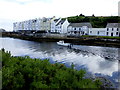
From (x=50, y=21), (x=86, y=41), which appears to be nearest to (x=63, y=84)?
(x=86, y=41)

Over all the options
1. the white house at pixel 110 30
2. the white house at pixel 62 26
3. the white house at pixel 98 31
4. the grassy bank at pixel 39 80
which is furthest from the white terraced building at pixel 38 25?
the grassy bank at pixel 39 80

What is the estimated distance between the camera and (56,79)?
4883 millimetres

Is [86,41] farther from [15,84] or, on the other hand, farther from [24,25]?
[24,25]

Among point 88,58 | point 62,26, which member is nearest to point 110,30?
point 62,26

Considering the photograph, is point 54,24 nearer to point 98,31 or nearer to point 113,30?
point 98,31

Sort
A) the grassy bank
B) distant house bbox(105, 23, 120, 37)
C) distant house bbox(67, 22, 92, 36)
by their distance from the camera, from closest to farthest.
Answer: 1. the grassy bank
2. distant house bbox(105, 23, 120, 37)
3. distant house bbox(67, 22, 92, 36)

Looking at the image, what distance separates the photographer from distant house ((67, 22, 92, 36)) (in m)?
85.1

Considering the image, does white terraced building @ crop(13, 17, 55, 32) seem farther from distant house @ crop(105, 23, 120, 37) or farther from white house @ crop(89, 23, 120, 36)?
distant house @ crop(105, 23, 120, 37)

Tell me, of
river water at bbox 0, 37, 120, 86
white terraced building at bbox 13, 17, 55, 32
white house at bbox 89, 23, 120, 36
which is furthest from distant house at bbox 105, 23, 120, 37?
white terraced building at bbox 13, 17, 55, 32

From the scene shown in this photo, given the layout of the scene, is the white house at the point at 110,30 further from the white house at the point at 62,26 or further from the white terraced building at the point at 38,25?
the white terraced building at the point at 38,25

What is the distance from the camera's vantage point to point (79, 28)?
8838 centimetres

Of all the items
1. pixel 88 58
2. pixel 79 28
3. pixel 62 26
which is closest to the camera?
pixel 88 58

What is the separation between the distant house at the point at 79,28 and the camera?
85.1m

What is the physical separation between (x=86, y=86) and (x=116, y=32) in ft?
250
